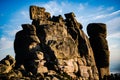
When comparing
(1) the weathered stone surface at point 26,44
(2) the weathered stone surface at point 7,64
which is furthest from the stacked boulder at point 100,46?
(2) the weathered stone surface at point 7,64

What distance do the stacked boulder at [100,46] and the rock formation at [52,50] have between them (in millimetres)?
5932

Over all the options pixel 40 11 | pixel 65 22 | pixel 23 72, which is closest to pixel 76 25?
pixel 65 22

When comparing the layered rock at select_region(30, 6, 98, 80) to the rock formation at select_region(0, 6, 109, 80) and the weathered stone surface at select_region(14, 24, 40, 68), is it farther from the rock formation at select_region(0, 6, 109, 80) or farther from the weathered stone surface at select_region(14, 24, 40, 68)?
the weathered stone surface at select_region(14, 24, 40, 68)

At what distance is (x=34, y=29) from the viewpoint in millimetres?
126375

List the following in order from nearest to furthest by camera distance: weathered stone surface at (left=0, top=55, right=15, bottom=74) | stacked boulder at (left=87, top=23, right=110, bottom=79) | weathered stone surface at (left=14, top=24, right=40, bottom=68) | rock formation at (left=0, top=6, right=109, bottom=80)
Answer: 1. weathered stone surface at (left=0, top=55, right=15, bottom=74)
2. rock formation at (left=0, top=6, right=109, bottom=80)
3. weathered stone surface at (left=14, top=24, right=40, bottom=68)
4. stacked boulder at (left=87, top=23, right=110, bottom=79)

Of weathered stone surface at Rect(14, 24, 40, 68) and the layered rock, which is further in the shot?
weathered stone surface at Rect(14, 24, 40, 68)

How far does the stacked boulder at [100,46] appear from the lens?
149m

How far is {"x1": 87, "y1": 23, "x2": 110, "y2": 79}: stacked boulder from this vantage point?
14900 cm

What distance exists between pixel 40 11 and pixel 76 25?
22731 millimetres

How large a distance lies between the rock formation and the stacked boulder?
19.5ft

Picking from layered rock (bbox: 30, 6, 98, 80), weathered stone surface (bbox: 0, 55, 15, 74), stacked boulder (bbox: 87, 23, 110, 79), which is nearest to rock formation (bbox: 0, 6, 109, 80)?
layered rock (bbox: 30, 6, 98, 80)

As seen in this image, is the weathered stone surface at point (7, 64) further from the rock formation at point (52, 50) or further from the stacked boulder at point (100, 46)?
the stacked boulder at point (100, 46)

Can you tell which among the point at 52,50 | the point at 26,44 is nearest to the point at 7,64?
the point at 26,44

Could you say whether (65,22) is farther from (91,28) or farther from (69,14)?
(91,28)
